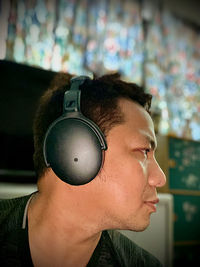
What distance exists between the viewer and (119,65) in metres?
1.88

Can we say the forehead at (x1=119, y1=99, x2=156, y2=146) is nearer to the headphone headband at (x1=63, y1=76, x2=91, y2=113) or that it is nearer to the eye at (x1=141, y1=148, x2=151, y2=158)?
the eye at (x1=141, y1=148, x2=151, y2=158)

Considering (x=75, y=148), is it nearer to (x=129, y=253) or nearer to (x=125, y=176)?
(x=125, y=176)

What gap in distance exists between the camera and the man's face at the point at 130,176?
0.56 meters

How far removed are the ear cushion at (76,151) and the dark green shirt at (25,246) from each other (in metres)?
0.21

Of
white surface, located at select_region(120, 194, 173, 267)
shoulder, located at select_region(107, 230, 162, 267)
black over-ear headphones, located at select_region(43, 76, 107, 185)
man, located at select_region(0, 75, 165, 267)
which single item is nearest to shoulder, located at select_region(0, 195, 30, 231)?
man, located at select_region(0, 75, 165, 267)

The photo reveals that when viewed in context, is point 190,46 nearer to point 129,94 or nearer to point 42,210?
point 129,94

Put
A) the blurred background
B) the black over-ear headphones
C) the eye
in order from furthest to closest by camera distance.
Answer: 1. the blurred background
2. the eye
3. the black over-ear headphones

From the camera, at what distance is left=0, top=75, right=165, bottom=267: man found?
1.85 ft

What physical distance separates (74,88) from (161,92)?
1.63 metres

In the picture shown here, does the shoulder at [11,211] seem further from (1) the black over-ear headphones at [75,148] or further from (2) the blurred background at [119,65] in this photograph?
(1) the black over-ear headphones at [75,148]

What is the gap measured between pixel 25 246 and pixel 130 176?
33cm

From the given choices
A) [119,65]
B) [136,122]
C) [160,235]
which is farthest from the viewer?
[119,65]

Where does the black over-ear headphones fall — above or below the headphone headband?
below

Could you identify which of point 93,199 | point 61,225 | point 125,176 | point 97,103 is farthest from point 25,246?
point 97,103
